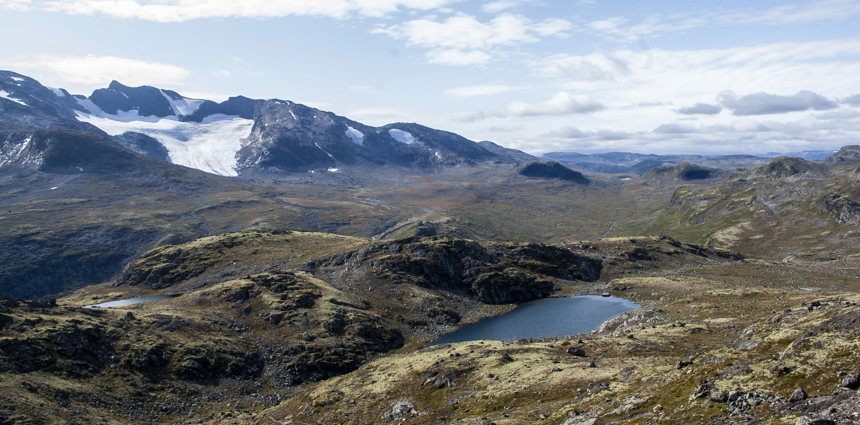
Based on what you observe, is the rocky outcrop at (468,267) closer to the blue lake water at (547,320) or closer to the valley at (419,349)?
the valley at (419,349)

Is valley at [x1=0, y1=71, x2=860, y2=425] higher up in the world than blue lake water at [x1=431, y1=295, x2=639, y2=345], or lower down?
higher up

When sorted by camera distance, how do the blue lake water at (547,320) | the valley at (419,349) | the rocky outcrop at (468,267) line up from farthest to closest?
the rocky outcrop at (468,267) → the blue lake water at (547,320) → the valley at (419,349)

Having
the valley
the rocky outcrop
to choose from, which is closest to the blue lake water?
the valley

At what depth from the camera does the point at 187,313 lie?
354ft

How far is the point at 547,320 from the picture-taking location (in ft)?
415

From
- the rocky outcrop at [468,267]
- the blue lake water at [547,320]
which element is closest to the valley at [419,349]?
the rocky outcrop at [468,267]

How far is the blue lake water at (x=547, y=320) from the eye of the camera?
117000mm

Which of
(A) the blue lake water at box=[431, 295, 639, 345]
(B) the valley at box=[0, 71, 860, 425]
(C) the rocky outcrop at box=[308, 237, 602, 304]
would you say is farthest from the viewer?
(C) the rocky outcrop at box=[308, 237, 602, 304]

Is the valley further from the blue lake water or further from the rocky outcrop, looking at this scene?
the blue lake water

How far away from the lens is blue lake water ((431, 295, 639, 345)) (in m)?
117

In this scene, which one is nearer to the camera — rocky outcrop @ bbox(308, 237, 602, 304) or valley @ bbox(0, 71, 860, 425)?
valley @ bbox(0, 71, 860, 425)

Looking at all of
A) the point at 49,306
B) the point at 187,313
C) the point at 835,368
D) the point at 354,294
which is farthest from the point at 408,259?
the point at 835,368

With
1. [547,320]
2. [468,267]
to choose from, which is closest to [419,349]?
[547,320]

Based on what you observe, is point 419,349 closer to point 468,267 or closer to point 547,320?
point 547,320
